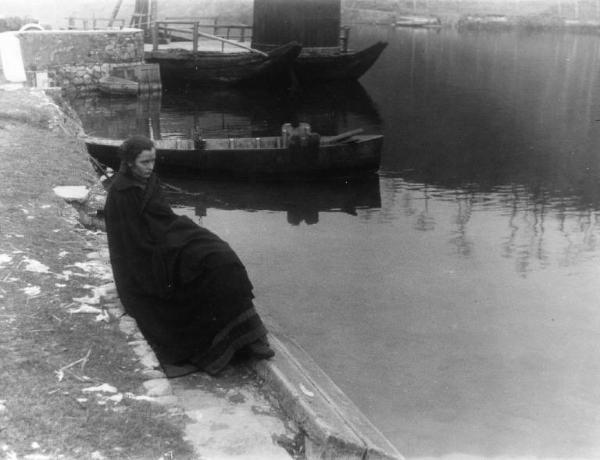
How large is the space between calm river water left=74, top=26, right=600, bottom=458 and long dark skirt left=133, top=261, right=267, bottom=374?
80.4 inches

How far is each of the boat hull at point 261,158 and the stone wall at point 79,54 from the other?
6989mm

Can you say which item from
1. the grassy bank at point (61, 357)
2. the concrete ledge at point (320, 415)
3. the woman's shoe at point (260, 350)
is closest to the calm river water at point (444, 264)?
the concrete ledge at point (320, 415)

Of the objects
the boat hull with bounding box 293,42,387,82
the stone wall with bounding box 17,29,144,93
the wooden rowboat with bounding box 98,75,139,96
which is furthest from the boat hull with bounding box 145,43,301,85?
the wooden rowboat with bounding box 98,75,139,96

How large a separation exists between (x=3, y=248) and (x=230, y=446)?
2775 mm

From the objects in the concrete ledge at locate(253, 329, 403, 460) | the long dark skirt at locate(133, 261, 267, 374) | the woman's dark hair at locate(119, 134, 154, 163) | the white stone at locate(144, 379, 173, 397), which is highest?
the woman's dark hair at locate(119, 134, 154, 163)

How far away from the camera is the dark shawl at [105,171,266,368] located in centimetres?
425

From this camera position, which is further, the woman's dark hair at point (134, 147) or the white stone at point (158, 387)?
the woman's dark hair at point (134, 147)

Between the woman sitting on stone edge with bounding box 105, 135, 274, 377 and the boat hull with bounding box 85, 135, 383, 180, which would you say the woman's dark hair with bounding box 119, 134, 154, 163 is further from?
the boat hull with bounding box 85, 135, 383, 180

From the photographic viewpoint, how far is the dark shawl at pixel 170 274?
4250 millimetres

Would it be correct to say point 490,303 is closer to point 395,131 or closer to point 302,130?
point 302,130

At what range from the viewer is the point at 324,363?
6.96 metres

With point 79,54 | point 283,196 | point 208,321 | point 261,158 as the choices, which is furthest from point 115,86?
point 208,321

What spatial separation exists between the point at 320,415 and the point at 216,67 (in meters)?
23.7

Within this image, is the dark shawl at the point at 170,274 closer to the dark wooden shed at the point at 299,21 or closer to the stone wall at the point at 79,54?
the stone wall at the point at 79,54
